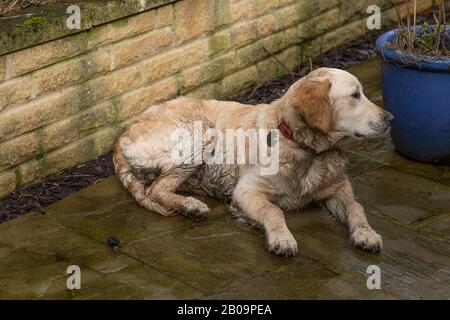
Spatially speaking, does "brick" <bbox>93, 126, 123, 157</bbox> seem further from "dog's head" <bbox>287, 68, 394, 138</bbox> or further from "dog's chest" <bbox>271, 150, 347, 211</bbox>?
"dog's head" <bbox>287, 68, 394, 138</bbox>

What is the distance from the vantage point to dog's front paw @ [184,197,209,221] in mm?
6293

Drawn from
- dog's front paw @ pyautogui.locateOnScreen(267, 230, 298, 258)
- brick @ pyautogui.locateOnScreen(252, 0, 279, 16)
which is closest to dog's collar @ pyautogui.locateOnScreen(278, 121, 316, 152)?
dog's front paw @ pyautogui.locateOnScreen(267, 230, 298, 258)

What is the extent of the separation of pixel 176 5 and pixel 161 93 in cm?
74

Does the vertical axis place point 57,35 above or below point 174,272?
above

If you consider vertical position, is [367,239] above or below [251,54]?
below

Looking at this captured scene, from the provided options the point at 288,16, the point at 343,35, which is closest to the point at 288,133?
the point at 288,16

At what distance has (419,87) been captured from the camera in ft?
22.4

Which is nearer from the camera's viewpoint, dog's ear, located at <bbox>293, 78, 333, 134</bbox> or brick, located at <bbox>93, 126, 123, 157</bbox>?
dog's ear, located at <bbox>293, 78, 333, 134</bbox>

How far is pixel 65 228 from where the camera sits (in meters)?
6.21

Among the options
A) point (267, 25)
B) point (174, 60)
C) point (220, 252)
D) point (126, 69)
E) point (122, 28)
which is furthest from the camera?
point (267, 25)

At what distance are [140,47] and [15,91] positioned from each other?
123cm

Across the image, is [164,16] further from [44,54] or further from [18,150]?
[18,150]
